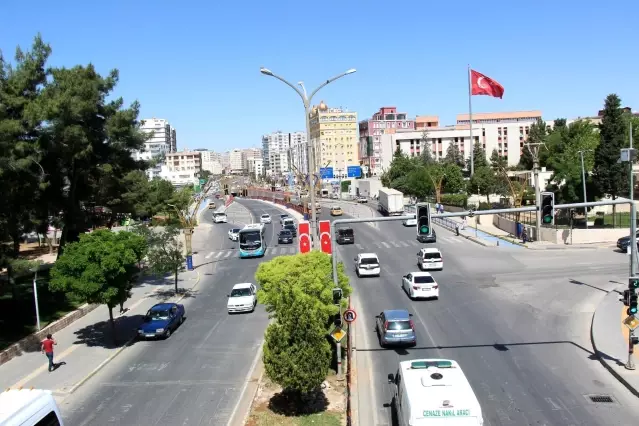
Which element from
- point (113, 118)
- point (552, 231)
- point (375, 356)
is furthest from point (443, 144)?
point (375, 356)

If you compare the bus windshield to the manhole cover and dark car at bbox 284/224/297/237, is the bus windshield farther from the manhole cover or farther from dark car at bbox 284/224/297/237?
the manhole cover

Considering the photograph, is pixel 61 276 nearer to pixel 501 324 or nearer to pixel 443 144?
pixel 501 324

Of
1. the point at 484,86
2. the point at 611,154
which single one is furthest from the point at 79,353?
the point at 484,86

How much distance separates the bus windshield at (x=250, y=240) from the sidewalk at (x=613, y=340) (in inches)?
1132

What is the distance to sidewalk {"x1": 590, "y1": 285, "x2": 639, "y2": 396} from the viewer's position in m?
16.7

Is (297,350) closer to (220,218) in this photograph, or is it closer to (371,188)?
(220,218)

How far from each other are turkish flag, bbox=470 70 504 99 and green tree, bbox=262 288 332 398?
57.2 metres

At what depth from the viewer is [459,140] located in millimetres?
148750

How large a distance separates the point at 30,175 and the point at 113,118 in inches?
279

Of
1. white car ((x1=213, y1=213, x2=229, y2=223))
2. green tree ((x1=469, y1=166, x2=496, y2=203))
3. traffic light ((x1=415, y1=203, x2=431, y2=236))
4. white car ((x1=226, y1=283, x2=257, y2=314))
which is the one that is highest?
green tree ((x1=469, y1=166, x2=496, y2=203))

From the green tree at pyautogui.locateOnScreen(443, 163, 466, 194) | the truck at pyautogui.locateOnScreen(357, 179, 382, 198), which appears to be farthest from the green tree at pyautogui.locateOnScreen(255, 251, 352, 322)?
the truck at pyautogui.locateOnScreen(357, 179, 382, 198)

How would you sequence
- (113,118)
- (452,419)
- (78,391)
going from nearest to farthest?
(452,419)
(78,391)
(113,118)

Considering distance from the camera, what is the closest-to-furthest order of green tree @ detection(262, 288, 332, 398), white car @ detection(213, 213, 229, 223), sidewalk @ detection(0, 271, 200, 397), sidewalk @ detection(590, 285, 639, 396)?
green tree @ detection(262, 288, 332, 398) → sidewalk @ detection(590, 285, 639, 396) → sidewalk @ detection(0, 271, 200, 397) → white car @ detection(213, 213, 229, 223)

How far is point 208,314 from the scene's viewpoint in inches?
1124
